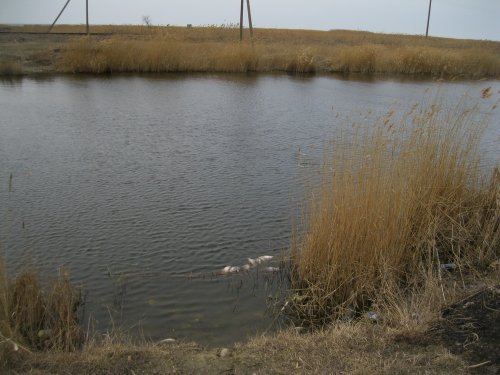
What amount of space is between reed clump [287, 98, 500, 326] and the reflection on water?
0.44 m

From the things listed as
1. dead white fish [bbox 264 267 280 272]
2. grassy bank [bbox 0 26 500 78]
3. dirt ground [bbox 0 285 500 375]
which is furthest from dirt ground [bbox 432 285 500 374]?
grassy bank [bbox 0 26 500 78]

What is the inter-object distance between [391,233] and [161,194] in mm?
3062

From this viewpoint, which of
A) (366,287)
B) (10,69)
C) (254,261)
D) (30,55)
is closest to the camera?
(366,287)

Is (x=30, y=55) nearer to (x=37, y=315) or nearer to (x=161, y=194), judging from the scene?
(x=161, y=194)

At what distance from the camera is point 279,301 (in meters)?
3.75

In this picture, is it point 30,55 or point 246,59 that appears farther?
point 246,59

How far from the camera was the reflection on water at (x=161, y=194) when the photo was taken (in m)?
3.77

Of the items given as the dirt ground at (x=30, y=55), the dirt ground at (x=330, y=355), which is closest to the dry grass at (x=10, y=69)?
the dirt ground at (x=30, y=55)

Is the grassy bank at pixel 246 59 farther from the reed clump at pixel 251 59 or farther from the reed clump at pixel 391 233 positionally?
the reed clump at pixel 391 233

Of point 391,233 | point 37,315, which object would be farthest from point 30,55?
point 391,233

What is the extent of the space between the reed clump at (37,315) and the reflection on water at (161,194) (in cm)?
37

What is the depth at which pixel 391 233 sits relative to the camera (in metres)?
3.69

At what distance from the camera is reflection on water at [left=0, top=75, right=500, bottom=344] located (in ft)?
12.4

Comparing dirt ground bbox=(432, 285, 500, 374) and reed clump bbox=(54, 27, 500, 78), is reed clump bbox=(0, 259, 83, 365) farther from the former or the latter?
reed clump bbox=(54, 27, 500, 78)
